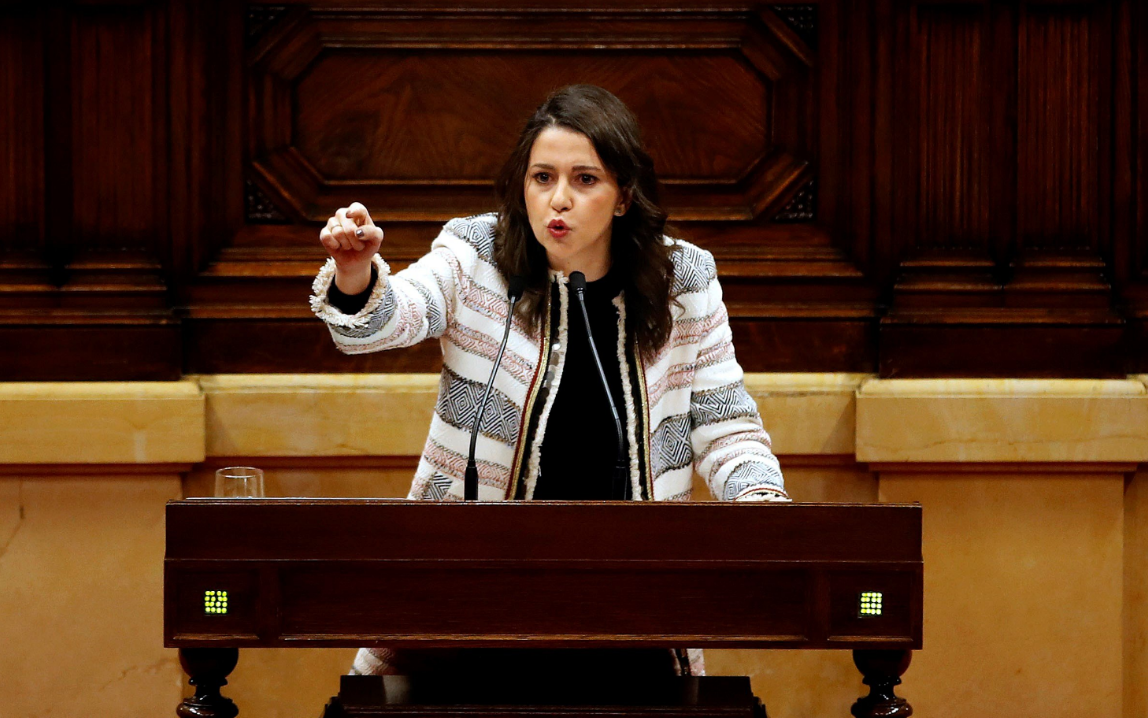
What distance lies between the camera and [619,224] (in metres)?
2.58

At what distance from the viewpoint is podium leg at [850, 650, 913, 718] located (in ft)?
6.23

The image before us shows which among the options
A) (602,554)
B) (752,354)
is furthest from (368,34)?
(602,554)

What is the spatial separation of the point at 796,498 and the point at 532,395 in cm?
150

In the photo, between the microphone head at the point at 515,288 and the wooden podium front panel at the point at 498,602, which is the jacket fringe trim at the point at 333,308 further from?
the wooden podium front panel at the point at 498,602

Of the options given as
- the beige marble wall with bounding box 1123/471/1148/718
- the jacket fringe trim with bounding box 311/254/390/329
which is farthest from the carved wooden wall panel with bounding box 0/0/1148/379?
the jacket fringe trim with bounding box 311/254/390/329

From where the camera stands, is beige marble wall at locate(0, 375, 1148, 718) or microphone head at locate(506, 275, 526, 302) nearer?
microphone head at locate(506, 275, 526, 302)

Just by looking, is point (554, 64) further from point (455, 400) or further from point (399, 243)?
point (455, 400)

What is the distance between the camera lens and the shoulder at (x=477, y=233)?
2.52 meters

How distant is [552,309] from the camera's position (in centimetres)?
248

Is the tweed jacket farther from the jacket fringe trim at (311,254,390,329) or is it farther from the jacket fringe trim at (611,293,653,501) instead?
the jacket fringe trim at (311,254,390,329)

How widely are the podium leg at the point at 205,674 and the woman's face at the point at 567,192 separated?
0.94 metres

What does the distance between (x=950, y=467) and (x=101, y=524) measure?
7.66ft

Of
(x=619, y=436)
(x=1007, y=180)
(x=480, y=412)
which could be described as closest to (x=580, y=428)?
(x=619, y=436)

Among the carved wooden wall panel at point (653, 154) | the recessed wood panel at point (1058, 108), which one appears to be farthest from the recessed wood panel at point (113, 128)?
the recessed wood panel at point (1058, 108)
